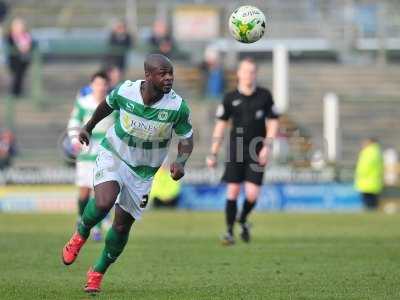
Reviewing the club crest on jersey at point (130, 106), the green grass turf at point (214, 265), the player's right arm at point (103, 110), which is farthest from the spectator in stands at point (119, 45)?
the club crest on jersey at point (130, 106)

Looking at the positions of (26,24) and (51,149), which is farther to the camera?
(26,24)

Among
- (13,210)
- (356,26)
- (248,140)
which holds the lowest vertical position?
(13,210)

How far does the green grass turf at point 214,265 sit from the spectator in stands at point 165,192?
745 cm

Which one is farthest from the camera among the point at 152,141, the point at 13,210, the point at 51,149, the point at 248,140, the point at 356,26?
the point at 356,26

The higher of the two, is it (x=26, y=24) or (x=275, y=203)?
(x=26, y=24)

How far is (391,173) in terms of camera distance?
3183 cm

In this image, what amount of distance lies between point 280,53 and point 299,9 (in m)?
5.83

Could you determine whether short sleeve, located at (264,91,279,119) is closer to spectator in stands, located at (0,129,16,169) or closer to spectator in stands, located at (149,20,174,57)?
spectator in stands, located at (0,129,16,169)

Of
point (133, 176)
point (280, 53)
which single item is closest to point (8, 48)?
point (280, 53)

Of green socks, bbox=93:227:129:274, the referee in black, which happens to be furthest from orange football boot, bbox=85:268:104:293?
the referee in black

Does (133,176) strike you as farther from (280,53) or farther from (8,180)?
(280,53)

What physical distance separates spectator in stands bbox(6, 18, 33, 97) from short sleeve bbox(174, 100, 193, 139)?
21.9 meters

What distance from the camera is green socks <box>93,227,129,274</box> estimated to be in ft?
35.0

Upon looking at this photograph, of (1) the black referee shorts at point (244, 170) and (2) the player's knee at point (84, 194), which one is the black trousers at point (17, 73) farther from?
(1) the black referee shorts at point (244, 170)
